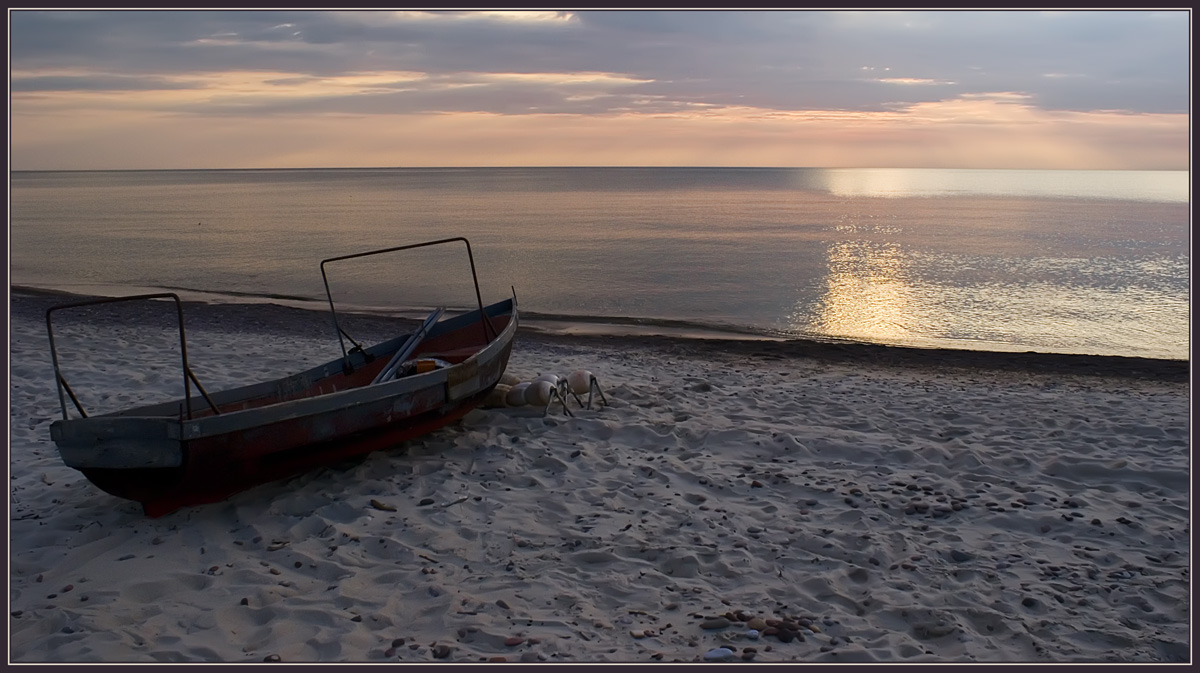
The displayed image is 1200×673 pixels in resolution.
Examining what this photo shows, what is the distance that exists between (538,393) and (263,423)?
297 cm

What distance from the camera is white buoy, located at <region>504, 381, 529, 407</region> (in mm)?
8641

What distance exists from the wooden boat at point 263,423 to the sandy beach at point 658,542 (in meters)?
0.22

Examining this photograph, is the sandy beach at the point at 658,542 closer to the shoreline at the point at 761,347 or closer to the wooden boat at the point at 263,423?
the wooden boat at the point at 263,423

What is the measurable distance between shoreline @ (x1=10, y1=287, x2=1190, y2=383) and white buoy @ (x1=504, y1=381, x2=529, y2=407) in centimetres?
455

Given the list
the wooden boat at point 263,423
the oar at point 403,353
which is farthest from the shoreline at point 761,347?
the wooden boat at point 263,423

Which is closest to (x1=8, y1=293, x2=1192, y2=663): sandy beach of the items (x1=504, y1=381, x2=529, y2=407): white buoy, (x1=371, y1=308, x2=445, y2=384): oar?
(x1=504, y1=381, x2=529, y2=407): white buoy

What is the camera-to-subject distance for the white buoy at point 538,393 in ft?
27.9

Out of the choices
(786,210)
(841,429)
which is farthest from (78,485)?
(786,210)

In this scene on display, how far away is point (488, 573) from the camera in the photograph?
17.1 ft

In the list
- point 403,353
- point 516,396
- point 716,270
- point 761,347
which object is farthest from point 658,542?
point 716,270

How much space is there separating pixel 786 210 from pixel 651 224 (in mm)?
19221

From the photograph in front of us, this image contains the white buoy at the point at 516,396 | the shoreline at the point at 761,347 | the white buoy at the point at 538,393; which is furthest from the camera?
the shoreline at the point at 761,347

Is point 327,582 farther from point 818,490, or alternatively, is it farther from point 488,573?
point 818,490

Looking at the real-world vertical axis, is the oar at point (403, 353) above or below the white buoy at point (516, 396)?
above
